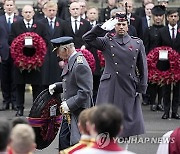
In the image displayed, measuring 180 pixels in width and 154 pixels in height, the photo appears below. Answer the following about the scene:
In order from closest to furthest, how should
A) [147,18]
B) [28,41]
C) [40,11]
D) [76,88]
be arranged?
[76,88]
[28,41]
[147,18]
[40,11]

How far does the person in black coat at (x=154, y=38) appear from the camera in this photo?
15.3m

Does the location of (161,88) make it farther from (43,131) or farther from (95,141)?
(95,141)

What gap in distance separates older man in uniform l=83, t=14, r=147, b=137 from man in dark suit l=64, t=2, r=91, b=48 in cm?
490

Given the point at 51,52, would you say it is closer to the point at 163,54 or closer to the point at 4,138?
the point at 163,54

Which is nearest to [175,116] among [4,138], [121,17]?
[121,17]

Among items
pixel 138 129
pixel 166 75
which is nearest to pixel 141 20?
pixel 166 75

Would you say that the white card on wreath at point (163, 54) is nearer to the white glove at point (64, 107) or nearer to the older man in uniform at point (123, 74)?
the older man in uniform at point (123, 74)

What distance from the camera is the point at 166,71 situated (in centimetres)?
1410

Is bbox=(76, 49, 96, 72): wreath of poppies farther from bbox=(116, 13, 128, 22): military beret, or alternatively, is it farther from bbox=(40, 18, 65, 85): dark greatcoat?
bbox=(116, 13, 128, 22): military beret

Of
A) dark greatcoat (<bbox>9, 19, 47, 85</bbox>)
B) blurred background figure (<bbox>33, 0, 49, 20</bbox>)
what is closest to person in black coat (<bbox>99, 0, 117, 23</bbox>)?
blurred background figure (<bbox>33, 0, 49, 20</bbox>)

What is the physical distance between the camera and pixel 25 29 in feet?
47.5

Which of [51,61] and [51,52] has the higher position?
[51,52]

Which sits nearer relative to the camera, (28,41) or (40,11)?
(28,41)

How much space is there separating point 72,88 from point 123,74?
152 cm
